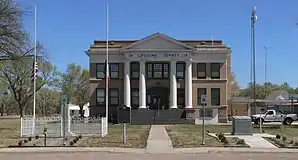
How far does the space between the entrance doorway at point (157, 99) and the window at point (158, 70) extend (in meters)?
1.73

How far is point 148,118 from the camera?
2345 inches

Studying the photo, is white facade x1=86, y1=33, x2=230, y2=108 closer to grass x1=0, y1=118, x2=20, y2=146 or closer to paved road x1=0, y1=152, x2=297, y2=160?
grass x1=0, y1=118, x2=20, y2=146

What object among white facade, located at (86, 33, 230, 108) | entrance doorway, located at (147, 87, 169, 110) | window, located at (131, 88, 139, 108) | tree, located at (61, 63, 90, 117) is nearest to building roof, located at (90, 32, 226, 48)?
white facade, located at (86, 33, 230, 108)

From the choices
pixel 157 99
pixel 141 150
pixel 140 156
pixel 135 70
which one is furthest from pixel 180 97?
pixel 140 156

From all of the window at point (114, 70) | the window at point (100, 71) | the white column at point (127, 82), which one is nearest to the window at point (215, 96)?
the white column at point (127, 82)

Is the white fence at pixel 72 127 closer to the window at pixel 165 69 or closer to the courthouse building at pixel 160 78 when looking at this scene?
the courthouse building at pixel 160 78

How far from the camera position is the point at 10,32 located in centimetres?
3959

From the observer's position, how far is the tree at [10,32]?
3956cm

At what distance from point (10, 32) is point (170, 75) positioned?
26.6m

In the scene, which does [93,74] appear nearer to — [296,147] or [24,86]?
[24,86]

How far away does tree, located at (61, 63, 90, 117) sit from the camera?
102750 mm

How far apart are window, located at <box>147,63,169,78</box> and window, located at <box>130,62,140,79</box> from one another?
142cm

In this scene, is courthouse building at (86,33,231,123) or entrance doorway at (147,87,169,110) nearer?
courthouse building at (86,33,231,123)

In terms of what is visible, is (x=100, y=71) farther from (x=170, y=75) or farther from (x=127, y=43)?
(x=170, y=75)
